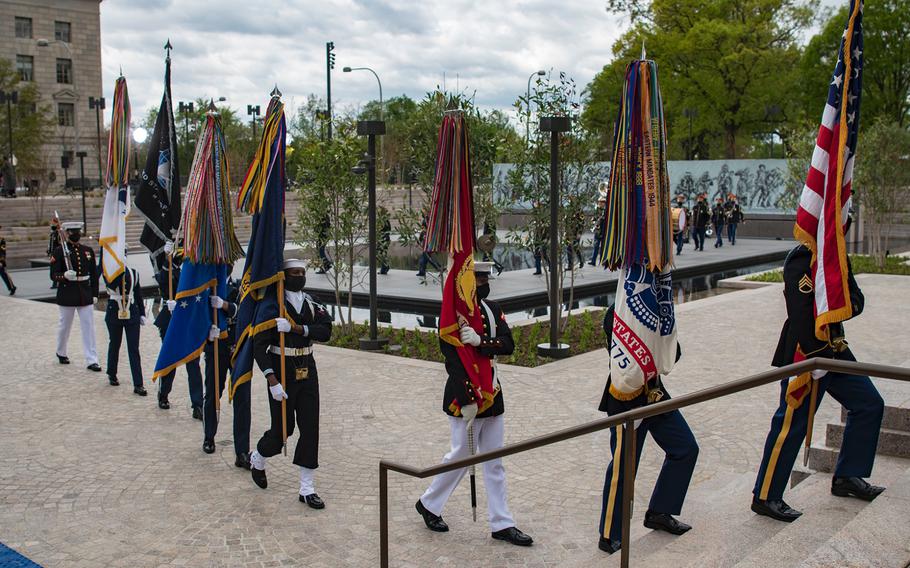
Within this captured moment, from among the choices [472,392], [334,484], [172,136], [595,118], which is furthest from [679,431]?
[595,118]

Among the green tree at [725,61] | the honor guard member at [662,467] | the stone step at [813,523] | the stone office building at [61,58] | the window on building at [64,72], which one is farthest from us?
the window on building at [64,72]

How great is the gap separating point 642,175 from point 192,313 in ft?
16.8

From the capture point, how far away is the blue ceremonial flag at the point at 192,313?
8.81 m

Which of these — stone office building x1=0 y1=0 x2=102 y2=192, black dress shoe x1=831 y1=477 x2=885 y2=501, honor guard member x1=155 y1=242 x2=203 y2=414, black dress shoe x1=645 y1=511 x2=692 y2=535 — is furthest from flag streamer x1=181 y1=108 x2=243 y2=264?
stone office building x1=0 y1=0 x2=102 y2=192

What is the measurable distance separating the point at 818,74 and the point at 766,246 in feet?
66.9

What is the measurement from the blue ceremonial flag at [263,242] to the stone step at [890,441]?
4547mm

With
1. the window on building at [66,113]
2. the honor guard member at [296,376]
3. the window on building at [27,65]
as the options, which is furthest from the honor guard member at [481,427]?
the window on building at [27,65]

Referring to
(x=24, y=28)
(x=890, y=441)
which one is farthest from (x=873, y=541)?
(x=24, y=28)

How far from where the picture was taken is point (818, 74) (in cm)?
4947

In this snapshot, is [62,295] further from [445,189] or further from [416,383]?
[445,189]

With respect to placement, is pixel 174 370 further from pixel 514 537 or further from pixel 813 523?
pixel 813 523

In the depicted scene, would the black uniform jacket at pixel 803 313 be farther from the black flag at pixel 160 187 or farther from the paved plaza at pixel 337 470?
the black flag at pixel 160 187

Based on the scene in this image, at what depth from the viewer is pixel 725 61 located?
49531 mm

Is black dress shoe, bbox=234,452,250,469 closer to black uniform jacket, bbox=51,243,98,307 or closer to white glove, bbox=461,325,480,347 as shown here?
white glove, bbox=461,325,480,347
